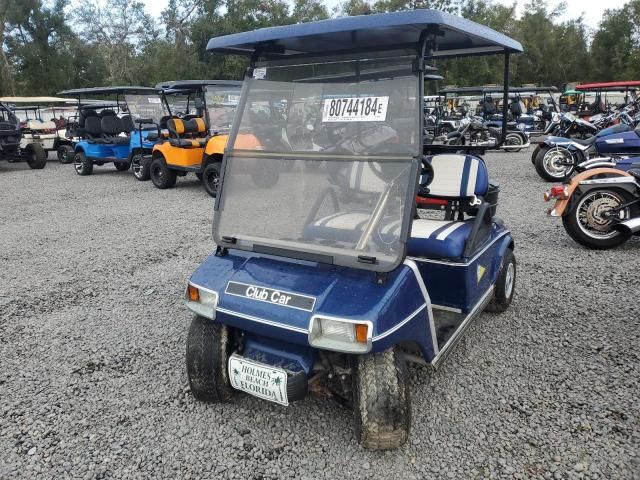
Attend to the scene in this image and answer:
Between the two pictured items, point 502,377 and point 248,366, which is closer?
point 248,366

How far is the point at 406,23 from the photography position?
204cm

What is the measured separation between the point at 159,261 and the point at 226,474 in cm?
327

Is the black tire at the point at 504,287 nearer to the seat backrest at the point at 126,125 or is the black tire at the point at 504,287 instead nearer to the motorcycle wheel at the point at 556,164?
the motorcycle wheel at the point at 556,164

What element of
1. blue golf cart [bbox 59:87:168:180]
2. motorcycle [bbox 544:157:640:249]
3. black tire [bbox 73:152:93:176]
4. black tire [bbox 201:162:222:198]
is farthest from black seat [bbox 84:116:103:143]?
motorcycle [bbox 544:157:640:249]

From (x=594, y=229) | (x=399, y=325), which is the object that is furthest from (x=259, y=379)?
(x=594, y=229)

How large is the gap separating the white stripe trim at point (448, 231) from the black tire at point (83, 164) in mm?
10764

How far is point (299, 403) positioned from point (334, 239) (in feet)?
2.94

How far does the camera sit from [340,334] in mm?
2037

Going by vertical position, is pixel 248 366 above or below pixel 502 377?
above

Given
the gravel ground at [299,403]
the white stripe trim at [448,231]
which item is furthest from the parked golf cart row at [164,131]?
the white stripe trim at [448,231]

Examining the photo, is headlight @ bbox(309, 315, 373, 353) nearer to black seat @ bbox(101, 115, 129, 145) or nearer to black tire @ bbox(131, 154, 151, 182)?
black tire @ bbox(131, 154, 151, 182)

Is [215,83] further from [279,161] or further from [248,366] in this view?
[248,366]

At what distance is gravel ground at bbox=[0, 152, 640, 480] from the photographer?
2195 mm

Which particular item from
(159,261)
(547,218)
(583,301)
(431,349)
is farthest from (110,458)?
(547,218)
